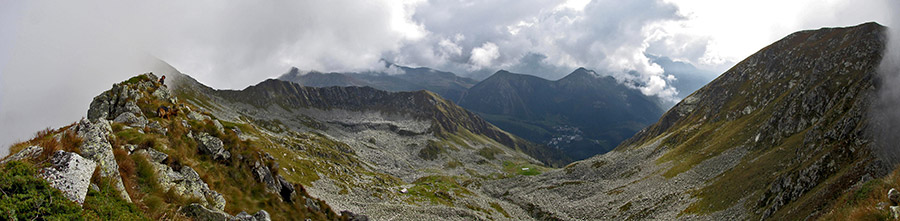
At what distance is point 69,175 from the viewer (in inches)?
436

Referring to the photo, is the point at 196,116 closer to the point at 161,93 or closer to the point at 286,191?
the point at 161,93

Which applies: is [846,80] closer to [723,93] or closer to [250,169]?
[723,93]

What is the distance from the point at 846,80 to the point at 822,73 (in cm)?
3074

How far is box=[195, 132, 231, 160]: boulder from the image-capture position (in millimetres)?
28625

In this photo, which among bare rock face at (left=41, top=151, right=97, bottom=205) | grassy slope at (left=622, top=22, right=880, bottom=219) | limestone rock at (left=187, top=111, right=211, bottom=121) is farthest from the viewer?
grassy slope at (left=622, top=22, right=880, bottom=219)

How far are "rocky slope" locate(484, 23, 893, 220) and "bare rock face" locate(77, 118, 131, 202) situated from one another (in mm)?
50232

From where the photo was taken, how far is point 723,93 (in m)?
176

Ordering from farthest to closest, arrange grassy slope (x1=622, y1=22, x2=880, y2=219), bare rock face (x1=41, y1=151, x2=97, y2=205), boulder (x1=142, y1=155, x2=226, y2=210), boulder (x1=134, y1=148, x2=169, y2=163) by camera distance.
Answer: grassy slope (x1=622, y1=22, x2=880, y2=219) < boulder (x1=134, y1=148, x2=169, y2=163) < boulder (x1=142, y1=155, x2=226, y2=210) < bare rock face (x1=41, y1=151, x2=97, y2=205)

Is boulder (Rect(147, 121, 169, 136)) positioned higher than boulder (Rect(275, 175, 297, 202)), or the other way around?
boulder (Rect(147, 121, 169, 136))

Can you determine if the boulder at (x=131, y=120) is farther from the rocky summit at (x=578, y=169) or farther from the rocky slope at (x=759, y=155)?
the rocky slope at (x=759, y=155)

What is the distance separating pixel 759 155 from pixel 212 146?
109 metres

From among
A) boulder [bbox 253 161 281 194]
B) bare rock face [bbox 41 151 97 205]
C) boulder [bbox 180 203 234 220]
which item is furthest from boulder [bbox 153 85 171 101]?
bare rock face [bbox 41 151 97 205]

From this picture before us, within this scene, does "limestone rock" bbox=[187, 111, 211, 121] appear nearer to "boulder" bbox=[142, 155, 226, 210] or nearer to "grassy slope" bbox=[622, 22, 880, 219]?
"boulder" bbox=[142, 155, 226, 210]

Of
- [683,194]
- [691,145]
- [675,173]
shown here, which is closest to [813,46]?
[691,145]
